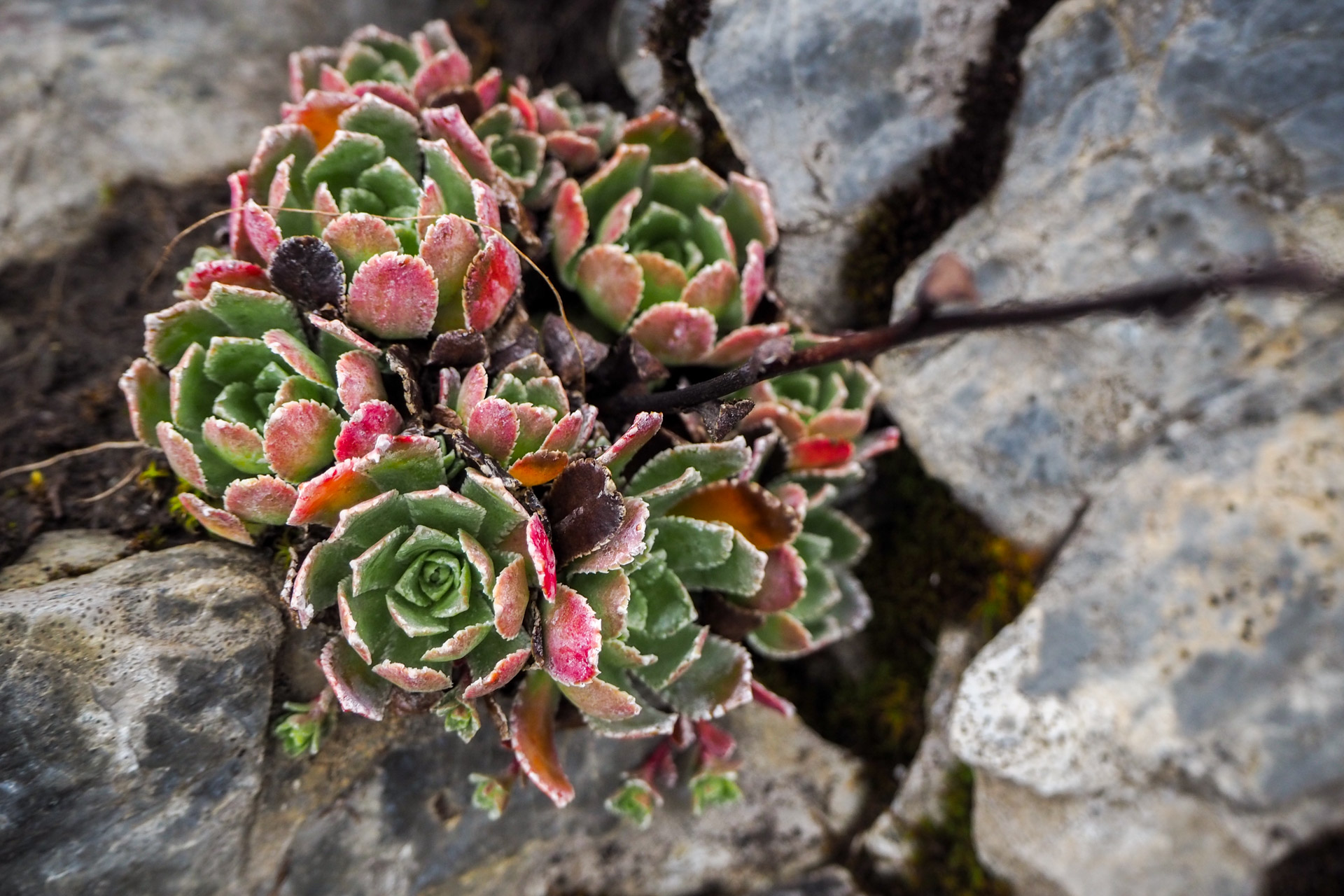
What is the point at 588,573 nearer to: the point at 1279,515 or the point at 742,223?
the point at 742,223

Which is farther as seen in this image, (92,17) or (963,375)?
(92,17)

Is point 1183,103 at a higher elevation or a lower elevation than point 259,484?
lower

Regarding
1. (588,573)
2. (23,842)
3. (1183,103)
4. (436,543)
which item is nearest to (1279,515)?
(1183,103)

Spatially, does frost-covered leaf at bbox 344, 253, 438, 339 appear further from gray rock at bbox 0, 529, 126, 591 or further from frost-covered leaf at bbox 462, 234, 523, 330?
gray rock at bbox 0, 529, 126, 591

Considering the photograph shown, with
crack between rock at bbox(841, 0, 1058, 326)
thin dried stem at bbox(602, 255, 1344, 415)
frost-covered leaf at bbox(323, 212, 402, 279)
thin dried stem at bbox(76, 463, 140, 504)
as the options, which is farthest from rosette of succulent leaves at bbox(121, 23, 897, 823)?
crack between rock at bbox(841, 0, 1058, 326)

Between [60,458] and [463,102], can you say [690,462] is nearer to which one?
[463,102]

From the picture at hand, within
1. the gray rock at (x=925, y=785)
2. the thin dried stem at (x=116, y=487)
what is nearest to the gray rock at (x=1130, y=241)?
the gray rock at (x=925, y=785)
